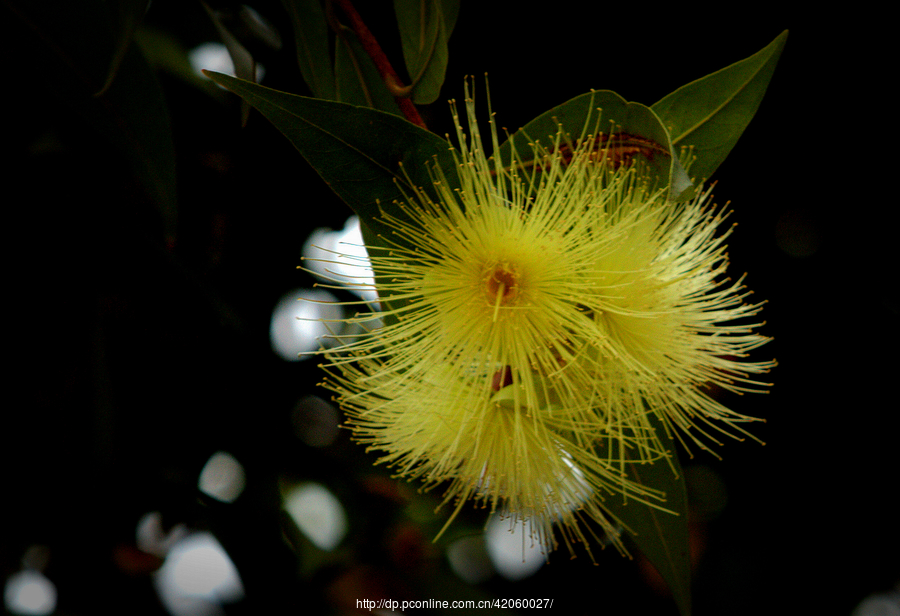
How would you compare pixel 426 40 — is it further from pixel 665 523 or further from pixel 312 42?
pixel 665 523

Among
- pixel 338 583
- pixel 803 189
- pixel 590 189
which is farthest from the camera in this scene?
pixel 338 583

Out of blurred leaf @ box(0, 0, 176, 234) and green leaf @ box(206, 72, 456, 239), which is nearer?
green leaf @ box(206, 72, 456, 239)

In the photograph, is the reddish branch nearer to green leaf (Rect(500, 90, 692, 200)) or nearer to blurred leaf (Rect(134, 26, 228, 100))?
green leaf (Rect(500, 90, 692, 200))

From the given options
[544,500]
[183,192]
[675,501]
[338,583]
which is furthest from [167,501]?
[675,501]

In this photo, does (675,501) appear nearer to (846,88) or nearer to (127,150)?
(127,150)

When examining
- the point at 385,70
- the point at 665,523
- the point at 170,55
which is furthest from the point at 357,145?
the point at 170,55

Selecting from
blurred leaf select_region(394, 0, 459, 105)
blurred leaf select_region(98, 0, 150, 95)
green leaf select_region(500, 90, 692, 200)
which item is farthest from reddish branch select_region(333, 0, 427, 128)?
blurred leaf select_region(98, 0, 150, 95)

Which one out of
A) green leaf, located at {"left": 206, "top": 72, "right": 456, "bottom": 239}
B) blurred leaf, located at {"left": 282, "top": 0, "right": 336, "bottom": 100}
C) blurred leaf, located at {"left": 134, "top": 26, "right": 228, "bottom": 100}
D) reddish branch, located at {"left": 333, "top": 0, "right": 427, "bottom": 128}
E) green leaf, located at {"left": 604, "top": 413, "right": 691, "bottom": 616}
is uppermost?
blurred leaf, located at {"left": 134, "top": 26, "right": 228, "bottom": 100}
